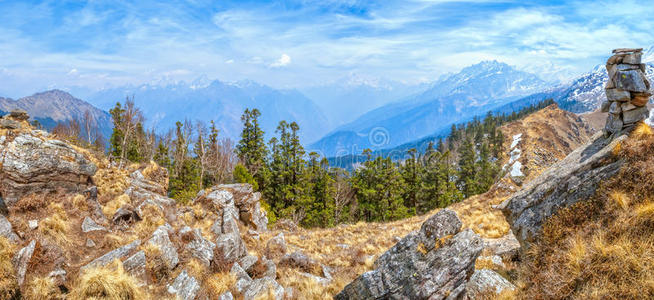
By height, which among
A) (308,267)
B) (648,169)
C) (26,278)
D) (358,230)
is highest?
(648,169)

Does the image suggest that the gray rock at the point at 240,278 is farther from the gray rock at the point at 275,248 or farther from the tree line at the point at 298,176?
the tree line at the point at 298,176

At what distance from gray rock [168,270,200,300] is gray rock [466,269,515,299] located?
949 centimetres

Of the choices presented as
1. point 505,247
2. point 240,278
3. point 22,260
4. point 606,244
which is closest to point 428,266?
point 606,244

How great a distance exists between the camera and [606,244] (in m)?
7.77

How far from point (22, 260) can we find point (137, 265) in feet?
10.6

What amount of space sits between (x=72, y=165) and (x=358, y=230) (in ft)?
70.8

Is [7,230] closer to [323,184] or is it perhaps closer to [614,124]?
[614,124]

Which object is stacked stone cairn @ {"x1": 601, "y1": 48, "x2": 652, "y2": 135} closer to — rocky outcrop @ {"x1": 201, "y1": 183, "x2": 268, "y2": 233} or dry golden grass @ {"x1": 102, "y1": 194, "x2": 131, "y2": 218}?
rocky outcrop @ {"x1": 201, "y1": 183, "x2": 268, "y2": 233}

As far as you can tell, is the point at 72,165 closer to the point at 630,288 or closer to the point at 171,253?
the point at 171,253

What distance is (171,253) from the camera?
1266cm

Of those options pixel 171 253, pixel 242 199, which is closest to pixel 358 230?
pixel 242 199

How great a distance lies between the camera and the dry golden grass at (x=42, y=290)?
30.0 feet

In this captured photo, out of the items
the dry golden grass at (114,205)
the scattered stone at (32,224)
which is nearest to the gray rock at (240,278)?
the dry golden grass at (114,205)

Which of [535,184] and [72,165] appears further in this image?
[72,165]
